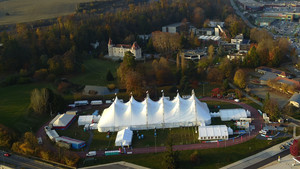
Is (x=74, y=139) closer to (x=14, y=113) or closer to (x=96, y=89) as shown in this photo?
(x=14, y=113)

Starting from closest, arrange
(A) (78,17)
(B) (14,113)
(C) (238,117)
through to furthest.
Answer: (C) (238,117) → (B) (14,113) → (A) (78,17)

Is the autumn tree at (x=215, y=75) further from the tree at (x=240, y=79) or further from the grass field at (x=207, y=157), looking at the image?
the grass field at (x=207, y=157)

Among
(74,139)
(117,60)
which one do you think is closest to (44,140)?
(74,139)

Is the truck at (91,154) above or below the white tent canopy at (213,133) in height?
below

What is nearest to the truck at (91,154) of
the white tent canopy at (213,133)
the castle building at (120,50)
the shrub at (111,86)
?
the white tent canopy at (213,133)

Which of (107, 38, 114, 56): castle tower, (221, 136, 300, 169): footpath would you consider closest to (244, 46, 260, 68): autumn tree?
(221, 136, 300, 169): footpath

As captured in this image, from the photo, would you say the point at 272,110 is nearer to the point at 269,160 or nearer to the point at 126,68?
the point at 269,160

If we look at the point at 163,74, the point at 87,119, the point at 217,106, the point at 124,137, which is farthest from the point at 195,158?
the point at 163,74
